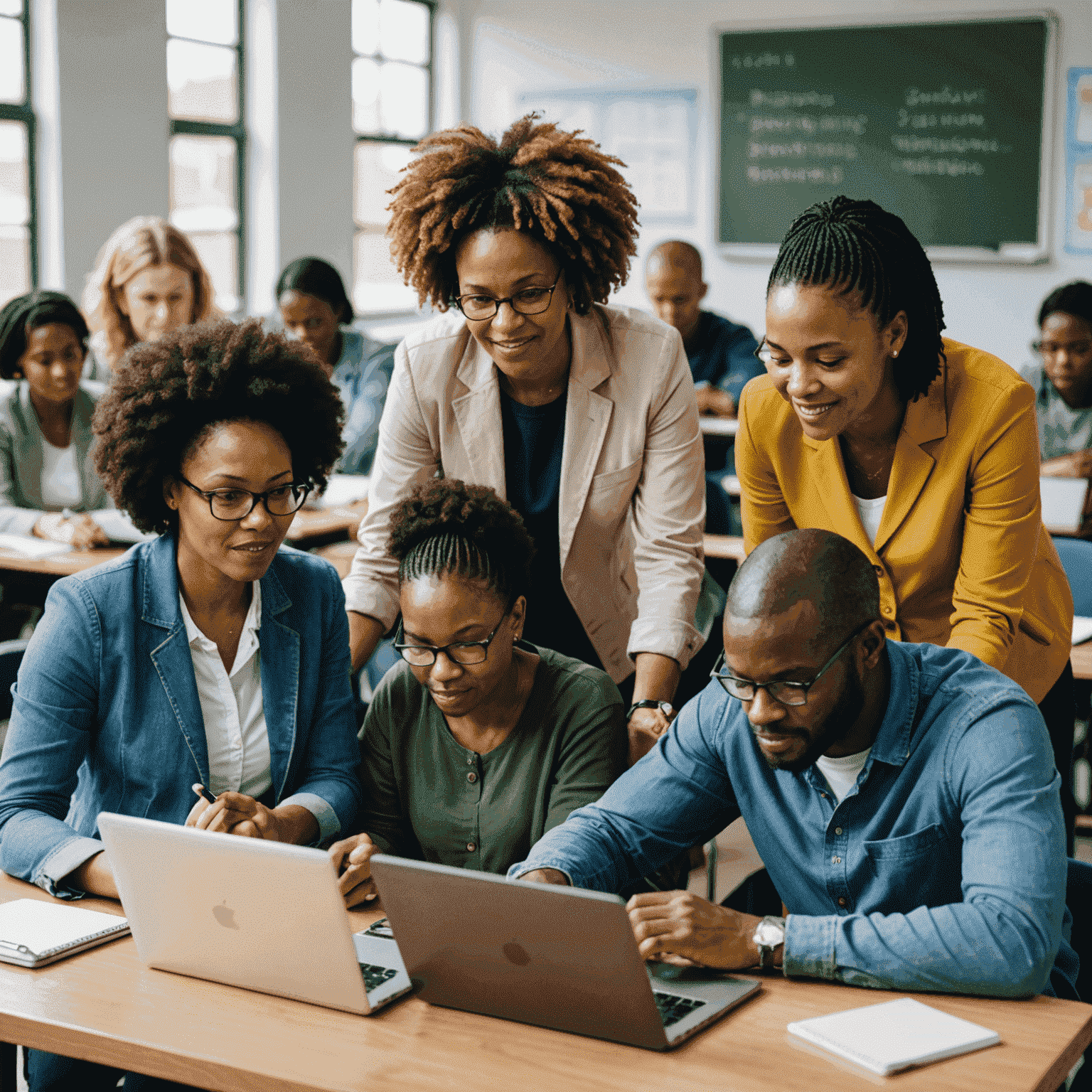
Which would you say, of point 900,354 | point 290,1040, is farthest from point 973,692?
point 290,1040

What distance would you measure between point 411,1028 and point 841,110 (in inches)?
265

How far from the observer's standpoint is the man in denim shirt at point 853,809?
145 cm

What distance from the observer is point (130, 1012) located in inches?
56.3

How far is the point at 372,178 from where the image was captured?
790cm

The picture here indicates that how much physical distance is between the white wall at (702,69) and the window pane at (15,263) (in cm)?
241

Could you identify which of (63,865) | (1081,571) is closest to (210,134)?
(1081,571)

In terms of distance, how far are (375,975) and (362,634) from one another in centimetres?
81

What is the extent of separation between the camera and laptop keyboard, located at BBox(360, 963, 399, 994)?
58.4 inches

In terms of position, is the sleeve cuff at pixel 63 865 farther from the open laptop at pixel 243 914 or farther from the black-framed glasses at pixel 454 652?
the black-framed glasses at pixel 454 652

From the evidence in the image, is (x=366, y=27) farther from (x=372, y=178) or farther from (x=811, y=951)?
(x=811, y=951)

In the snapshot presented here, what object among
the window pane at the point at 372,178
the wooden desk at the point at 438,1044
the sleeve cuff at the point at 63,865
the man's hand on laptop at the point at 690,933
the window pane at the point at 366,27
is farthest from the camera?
the window pane at the point at 372,178

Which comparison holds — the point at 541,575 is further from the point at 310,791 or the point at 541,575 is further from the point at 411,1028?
the point at 411,1028

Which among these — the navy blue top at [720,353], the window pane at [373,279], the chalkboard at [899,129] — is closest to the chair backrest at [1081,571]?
the navy blue top at [720,353]

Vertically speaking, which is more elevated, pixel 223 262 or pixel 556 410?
pixel 223 262
